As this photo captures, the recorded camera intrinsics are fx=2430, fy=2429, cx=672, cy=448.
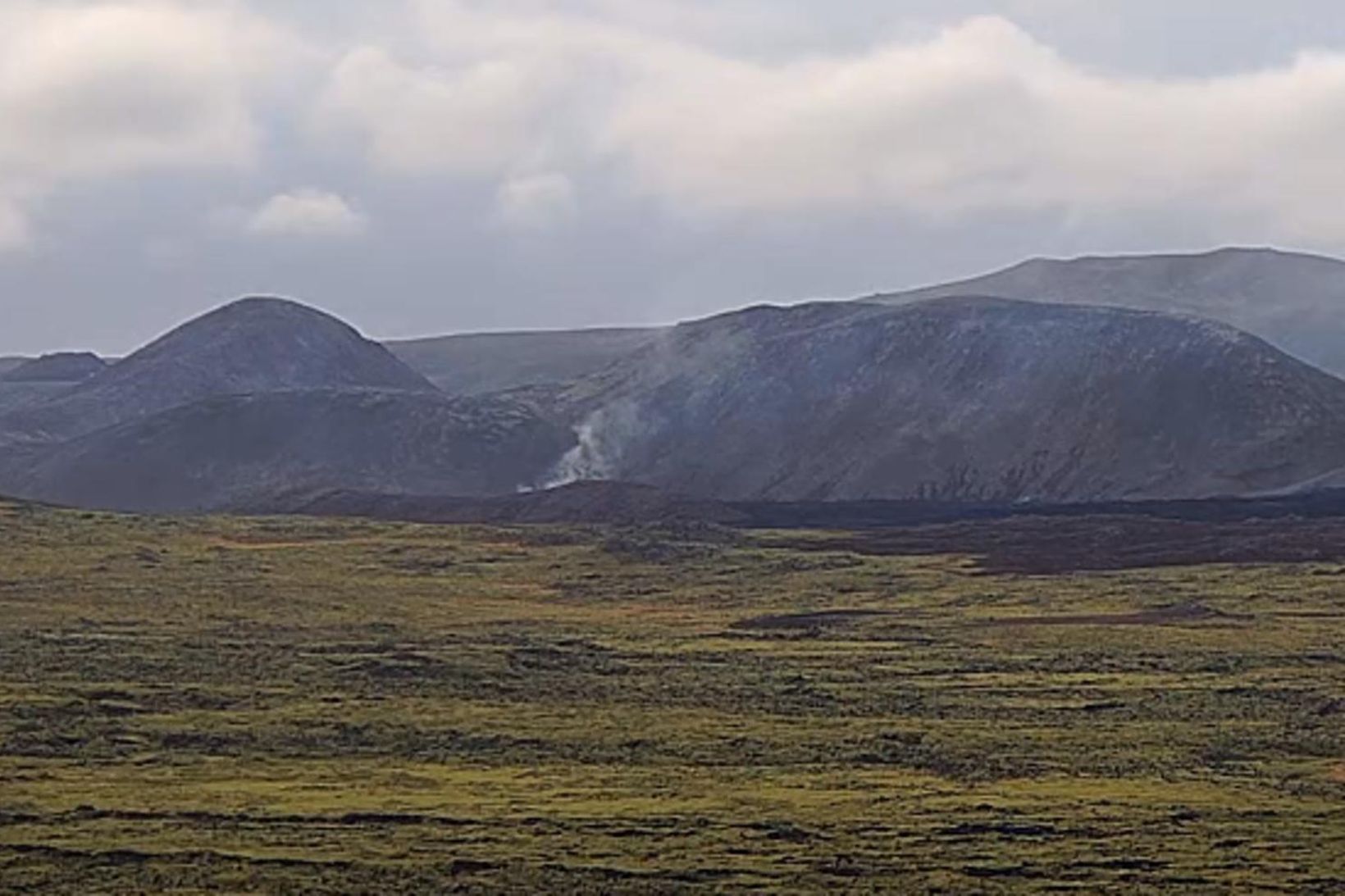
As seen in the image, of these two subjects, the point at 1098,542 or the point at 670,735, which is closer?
the point at 670,735

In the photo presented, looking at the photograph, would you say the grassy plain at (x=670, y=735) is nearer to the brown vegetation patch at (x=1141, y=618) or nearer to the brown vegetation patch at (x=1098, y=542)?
the brown vegetation patch at (x=1141, y=618)

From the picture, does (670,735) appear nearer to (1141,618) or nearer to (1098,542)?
(1141,618)

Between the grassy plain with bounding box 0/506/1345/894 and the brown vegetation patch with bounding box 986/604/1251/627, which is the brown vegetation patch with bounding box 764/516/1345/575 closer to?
the grassy plain with bounding box 0/506/1345/894

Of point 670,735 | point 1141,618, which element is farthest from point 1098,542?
point 670,735

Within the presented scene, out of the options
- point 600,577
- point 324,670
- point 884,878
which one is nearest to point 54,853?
point 884,878

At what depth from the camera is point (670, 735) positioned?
193 ft

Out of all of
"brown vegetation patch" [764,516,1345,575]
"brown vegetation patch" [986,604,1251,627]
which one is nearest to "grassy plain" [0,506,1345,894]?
"brown vegetation patch" [986,604,1251,627]

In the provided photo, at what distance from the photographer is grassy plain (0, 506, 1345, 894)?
136 ft

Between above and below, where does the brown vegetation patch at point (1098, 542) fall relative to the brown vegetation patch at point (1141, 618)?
above

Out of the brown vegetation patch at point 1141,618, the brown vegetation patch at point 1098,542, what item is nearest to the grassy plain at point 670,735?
the brown vegetation patch at point 1141,618

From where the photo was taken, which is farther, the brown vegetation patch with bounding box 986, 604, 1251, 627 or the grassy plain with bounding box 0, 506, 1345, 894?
the brown vegetation patch with bounding box 986, 604, 1251, 627

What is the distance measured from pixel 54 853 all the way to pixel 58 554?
8406 centimetres

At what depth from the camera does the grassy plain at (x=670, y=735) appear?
41.6m

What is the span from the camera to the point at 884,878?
4019 cm
